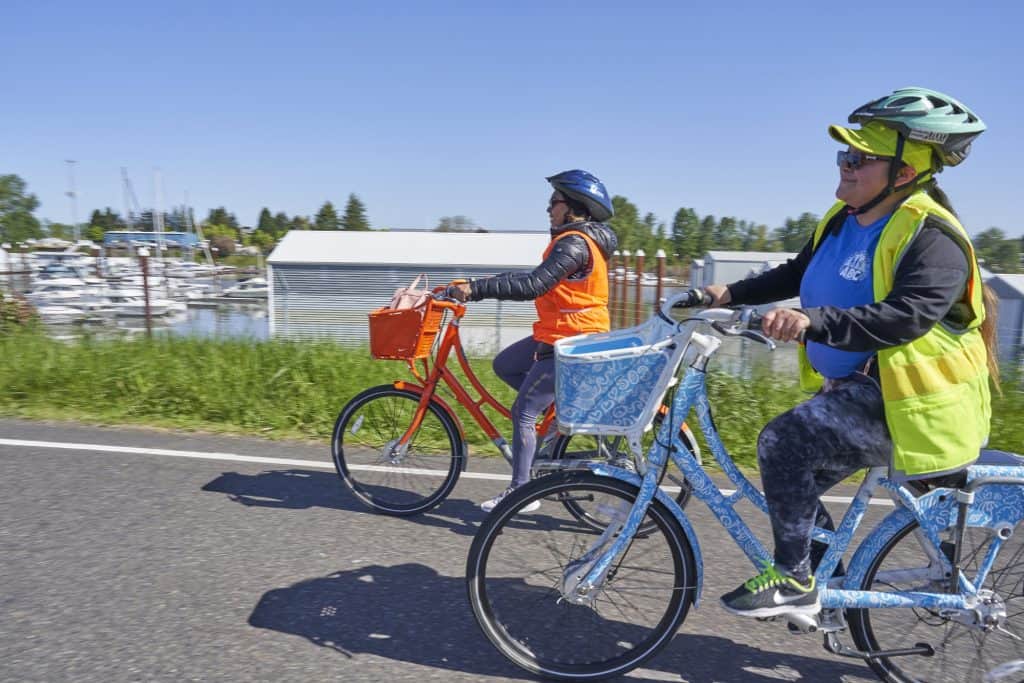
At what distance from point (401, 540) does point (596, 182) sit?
224 centimetres

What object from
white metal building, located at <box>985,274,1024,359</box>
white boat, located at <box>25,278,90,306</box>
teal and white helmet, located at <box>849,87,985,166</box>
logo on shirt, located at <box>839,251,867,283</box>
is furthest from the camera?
white boat, located at <box>25,278,90,306</box>

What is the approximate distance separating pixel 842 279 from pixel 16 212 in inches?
4947

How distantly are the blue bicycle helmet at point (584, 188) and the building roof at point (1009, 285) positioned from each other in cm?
956

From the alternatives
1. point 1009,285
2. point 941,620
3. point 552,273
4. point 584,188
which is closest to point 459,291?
point 552,273

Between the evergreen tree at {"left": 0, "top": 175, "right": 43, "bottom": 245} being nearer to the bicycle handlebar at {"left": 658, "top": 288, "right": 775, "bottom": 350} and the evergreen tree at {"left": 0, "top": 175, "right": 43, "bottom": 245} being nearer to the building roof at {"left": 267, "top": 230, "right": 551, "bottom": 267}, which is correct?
the building roof at {"left": 267, "top": 230, "right": 551, "bottom": 267}

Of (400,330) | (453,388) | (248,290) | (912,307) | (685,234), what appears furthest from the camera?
(685,234)

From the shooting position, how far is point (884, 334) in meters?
2.07

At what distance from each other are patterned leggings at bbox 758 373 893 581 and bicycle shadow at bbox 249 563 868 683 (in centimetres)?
60

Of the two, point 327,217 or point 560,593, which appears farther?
point 327,217

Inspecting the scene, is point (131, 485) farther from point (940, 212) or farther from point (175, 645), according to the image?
point (940, 212)

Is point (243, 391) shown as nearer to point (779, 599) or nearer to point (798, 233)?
point (779, 599)

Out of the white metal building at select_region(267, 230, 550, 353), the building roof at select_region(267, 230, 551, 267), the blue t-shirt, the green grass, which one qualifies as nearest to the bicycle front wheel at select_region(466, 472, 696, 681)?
the blue t-shirt

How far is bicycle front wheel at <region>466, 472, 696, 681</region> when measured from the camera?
2578 mm

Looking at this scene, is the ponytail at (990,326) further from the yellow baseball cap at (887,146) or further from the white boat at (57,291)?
the white boat at (57,291)
